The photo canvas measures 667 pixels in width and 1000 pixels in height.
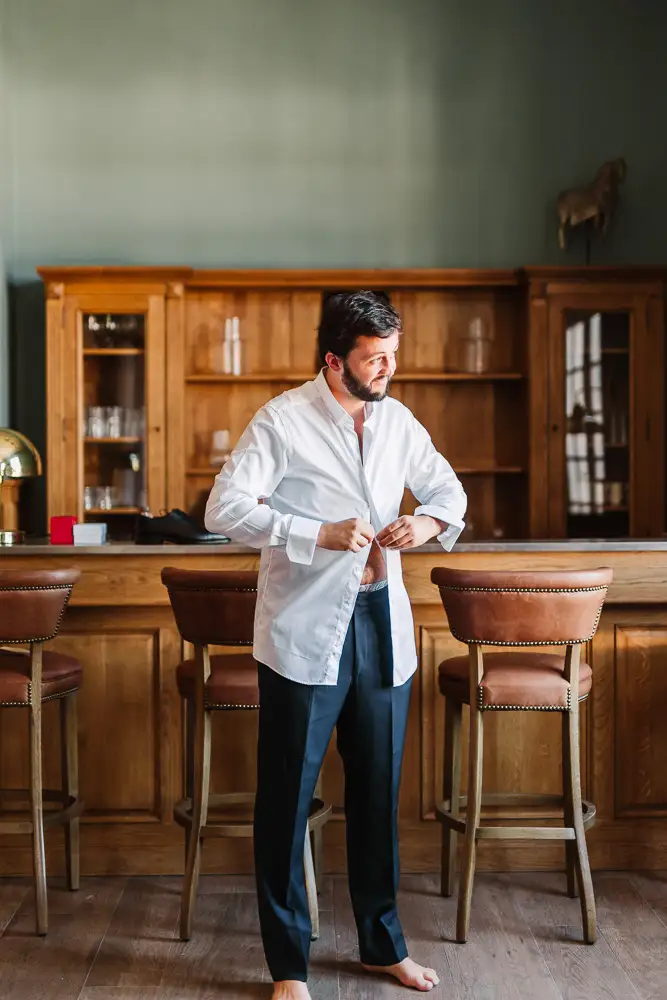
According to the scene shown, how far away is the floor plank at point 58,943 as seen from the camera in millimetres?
2369

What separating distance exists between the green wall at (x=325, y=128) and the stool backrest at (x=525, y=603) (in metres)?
3.05

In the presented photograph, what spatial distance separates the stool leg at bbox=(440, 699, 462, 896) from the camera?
9.41 ft

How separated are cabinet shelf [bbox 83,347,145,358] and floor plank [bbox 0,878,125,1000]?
8.30ft

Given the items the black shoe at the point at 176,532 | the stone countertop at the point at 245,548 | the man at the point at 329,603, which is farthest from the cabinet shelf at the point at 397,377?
the man at the point at 329,603

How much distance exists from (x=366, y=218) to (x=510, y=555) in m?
2.75

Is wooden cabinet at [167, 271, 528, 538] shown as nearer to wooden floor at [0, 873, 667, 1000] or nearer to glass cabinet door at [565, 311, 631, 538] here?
glass cabinet door at [565, 311, 631, 538]

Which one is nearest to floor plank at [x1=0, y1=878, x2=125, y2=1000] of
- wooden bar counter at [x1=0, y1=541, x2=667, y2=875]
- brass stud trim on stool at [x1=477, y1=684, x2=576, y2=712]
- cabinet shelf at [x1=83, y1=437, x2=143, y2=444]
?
wooden bar counter at [x1=0, y1=541, x2=667, y2=875]

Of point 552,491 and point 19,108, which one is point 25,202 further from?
point 552,491

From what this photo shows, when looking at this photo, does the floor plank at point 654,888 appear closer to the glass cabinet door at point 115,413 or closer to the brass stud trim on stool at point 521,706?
the brass stud trim on stool at point 521,706

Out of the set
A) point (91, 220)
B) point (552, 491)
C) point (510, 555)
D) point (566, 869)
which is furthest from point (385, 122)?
point (566, 869)

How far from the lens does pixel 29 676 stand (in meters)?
2.70

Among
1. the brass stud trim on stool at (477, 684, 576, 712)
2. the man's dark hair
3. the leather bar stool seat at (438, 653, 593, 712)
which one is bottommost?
the brass stud trim on stool at (477, 684, 576, 712)

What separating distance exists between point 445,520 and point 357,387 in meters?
0.37

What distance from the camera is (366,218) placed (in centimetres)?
522
